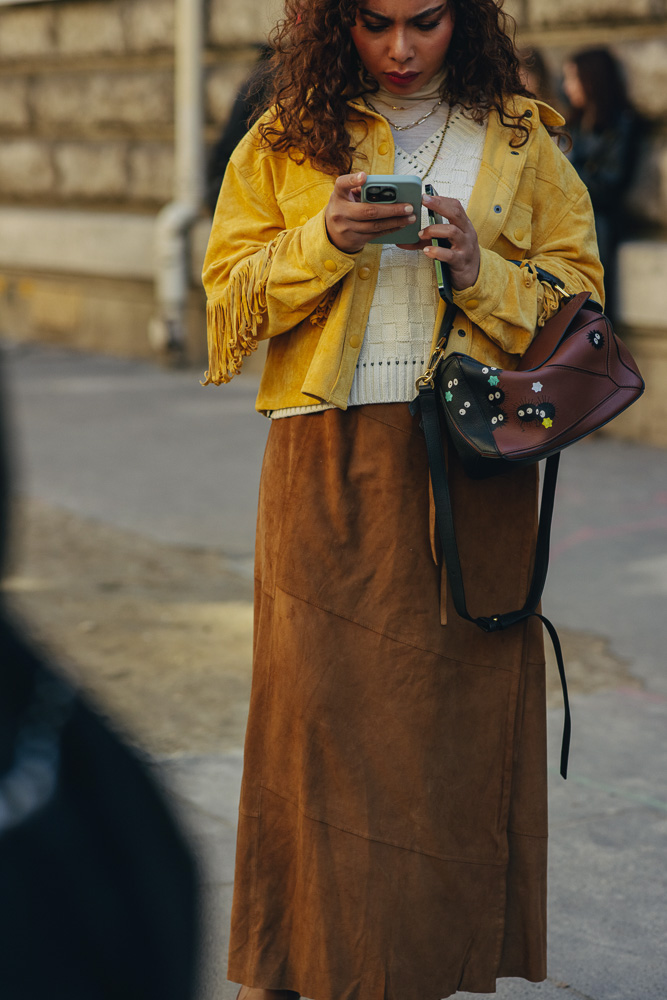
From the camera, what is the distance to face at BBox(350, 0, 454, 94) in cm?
210

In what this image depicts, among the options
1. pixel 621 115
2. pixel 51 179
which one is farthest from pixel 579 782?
pixel 51 179

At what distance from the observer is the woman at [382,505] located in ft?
7.12

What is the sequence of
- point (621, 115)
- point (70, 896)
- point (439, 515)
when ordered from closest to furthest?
point (70, 896) < point (439, 515) < point (621, 115)

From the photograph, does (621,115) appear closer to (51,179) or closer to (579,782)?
(579,782)

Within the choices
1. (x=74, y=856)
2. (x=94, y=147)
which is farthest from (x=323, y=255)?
(x=94, y=147)

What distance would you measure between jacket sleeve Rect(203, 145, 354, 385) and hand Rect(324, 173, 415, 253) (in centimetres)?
3

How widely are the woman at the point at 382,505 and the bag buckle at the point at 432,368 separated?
3cm

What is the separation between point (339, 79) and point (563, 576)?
3.18 metres

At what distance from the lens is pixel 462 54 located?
2191mm

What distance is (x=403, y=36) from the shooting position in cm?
211

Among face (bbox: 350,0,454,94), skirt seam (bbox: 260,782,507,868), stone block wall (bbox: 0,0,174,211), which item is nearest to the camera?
face (bbox: 350,0,454,94)

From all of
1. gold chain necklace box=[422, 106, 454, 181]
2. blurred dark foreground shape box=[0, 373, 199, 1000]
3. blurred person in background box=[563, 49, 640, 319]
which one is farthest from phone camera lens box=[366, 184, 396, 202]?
blurred person in background box=[563, 49, 640, 319]

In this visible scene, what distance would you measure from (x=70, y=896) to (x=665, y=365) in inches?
255

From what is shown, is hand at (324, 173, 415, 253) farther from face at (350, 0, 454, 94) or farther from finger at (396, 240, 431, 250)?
face at (350, 0, 454, 94)
